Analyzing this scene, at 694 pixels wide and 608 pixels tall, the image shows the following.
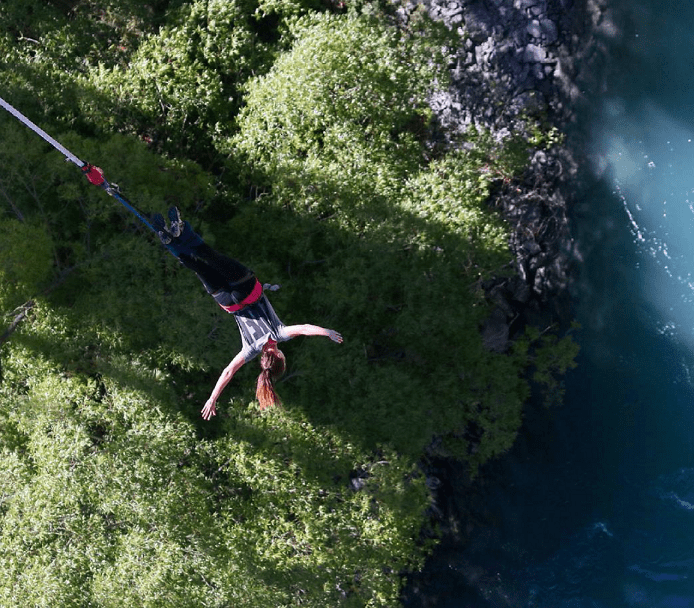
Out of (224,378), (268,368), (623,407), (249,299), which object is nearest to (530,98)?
(623,407)

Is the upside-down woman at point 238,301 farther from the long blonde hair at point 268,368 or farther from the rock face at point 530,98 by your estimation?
the rock face at point 530,98

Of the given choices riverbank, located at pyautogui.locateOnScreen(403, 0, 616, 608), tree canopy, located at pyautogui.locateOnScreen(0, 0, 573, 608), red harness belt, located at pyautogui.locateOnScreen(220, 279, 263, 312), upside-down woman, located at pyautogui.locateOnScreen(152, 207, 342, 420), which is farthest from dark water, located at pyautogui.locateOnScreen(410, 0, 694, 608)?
red harness belt, located at pyautogui.locateOnScreen(220, 279, 263, 312)

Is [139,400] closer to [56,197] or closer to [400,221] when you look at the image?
[56,197]

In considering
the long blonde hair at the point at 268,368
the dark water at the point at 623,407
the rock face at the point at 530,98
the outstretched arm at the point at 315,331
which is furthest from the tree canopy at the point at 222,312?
the outstretched arm at the point at 315,331

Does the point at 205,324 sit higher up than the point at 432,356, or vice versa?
the point at 432,356

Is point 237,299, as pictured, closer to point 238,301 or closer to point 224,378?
point 238,301

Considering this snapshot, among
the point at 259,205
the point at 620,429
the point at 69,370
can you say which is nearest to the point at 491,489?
the point at 620,429
